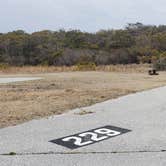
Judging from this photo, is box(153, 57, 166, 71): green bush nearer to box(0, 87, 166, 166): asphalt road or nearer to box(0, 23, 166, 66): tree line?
box(0, 23, 166, 66): tree line

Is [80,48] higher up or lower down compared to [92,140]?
higher up

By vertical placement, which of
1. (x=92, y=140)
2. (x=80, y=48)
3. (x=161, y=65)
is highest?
(x=80, y=48)

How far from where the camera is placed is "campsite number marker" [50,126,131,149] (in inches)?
193

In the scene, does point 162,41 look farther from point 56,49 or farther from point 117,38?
point 56,49

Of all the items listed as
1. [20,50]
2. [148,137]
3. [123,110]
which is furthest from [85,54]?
[148,137]

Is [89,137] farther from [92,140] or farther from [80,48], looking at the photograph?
[80,48]

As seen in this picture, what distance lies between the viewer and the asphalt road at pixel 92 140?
4188 mm

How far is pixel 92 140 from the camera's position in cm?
509

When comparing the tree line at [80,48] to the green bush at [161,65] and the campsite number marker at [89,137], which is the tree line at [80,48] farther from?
the campsite number marker at [89,137]

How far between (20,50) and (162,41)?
16019 millimetres

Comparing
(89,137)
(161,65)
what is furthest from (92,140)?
(161,65)

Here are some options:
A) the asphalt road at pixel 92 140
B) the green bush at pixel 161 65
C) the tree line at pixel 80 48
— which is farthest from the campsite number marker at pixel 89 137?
the tree line at pixel 80 48

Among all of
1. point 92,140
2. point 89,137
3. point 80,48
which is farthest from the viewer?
point 80,48

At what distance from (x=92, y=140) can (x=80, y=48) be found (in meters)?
34.0
